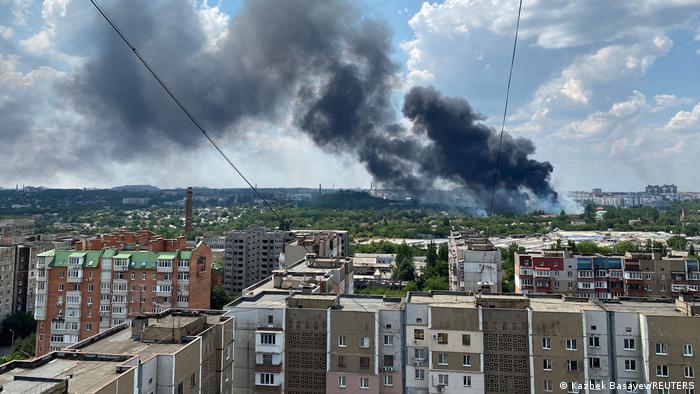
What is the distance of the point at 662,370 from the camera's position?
9.25 meters

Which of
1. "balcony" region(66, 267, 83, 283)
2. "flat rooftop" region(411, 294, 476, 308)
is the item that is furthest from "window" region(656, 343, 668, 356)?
"balcony" region(66, 267, 83, 283)

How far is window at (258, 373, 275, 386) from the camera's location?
10445mm

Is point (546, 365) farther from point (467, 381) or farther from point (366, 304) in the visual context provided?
point (366, 304)

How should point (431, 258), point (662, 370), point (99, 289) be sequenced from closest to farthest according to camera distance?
point (662, 370) → point (99, 289) → point (431, 258)

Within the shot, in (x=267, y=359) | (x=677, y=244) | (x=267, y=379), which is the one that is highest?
(x=677, y=244)

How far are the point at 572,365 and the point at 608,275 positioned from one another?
1326cm

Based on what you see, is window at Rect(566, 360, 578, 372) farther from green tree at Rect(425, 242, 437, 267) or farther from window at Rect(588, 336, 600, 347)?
green tree at Rect(425, 242, 437, 267)

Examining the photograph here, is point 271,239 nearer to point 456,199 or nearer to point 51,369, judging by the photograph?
point 51,369

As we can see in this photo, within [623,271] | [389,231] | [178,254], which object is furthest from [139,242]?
[389,231]

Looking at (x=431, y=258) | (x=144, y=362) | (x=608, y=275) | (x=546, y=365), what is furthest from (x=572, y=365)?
(x=431, y=258)

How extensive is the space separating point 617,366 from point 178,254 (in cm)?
1588

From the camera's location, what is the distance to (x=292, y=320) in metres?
10.6

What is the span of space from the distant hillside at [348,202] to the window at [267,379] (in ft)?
298

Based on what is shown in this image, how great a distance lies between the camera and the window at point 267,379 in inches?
411
